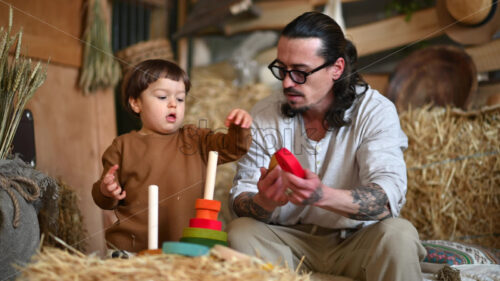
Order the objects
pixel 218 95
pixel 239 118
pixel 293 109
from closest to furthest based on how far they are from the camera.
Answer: pixel 239 118, pixel 293 109, pixel 218 95

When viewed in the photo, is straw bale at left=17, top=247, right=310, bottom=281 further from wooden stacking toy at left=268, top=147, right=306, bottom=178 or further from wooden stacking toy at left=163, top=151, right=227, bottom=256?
wooden stacking toy at left=268, top=147, right=306, bottom=178

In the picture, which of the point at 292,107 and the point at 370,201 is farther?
the point at 292,107

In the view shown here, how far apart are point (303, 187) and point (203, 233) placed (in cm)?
25

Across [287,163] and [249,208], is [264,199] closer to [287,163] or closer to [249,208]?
[249,208]

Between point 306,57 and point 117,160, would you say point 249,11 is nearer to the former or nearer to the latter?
point 306,57

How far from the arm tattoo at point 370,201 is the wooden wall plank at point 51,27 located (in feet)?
4.43

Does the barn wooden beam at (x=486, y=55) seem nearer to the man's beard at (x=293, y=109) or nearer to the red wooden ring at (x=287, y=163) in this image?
the man's beard at (x=293, y=109)

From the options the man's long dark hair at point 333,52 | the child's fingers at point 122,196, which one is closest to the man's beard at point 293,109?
the man's long dark hair at point 333,52

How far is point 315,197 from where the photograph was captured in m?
1.21

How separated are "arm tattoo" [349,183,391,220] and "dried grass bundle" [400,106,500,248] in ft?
2.57

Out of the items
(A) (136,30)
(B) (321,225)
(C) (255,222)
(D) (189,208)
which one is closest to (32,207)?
(D) (189,208)

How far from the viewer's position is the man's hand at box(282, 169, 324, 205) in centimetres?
116

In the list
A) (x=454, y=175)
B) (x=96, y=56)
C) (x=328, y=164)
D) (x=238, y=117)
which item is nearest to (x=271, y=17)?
(x=96, y=56)

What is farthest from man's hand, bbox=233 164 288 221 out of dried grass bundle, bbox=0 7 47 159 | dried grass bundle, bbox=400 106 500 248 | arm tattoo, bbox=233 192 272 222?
dried grass bundle, bbox=400 106 500 248
